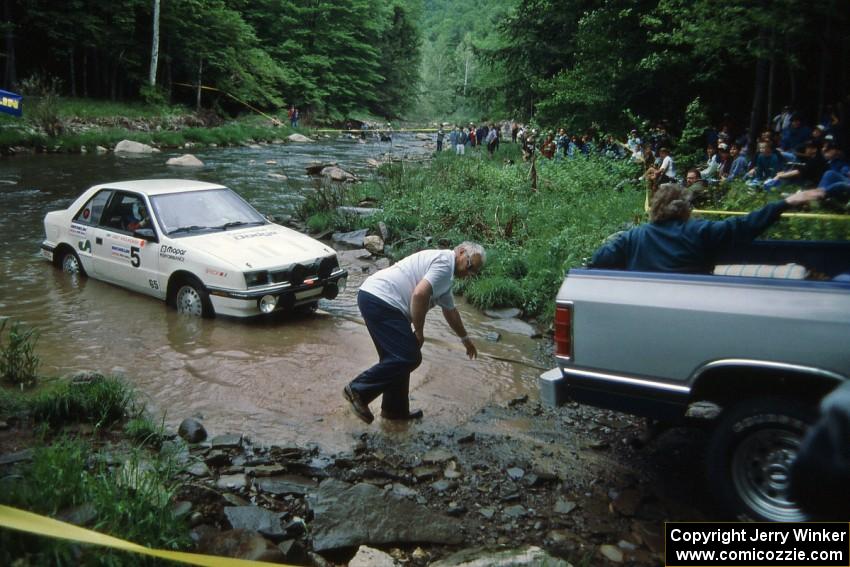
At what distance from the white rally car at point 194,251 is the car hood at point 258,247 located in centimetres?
1

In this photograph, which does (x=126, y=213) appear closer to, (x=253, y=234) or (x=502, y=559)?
(x=253, y=234)

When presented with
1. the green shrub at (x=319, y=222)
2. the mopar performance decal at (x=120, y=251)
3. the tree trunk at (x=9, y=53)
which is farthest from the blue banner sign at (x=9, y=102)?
the tree trunk at (x=9, y=53)

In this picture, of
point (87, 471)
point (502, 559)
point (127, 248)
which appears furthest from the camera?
point (127, 248)

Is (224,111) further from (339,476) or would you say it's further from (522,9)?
(339,476)

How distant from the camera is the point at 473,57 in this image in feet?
118

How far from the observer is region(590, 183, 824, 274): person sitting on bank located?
4.29 m

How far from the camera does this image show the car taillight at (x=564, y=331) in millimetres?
4004

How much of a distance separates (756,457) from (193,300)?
6611 millimetres

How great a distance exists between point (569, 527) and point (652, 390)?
3.14 ft

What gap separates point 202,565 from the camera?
271 cm

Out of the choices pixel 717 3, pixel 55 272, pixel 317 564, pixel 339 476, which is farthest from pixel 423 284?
pixel 717 3

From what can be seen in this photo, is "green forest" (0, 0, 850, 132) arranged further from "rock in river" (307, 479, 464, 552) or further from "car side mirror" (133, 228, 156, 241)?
"rock in river" (307, 479, 464, 552)

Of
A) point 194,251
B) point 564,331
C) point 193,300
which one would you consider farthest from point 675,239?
point 193,300

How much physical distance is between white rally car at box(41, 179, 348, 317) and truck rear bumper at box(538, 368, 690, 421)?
15.3 ft
